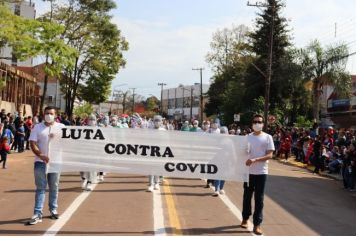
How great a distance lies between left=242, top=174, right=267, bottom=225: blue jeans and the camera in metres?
9.32

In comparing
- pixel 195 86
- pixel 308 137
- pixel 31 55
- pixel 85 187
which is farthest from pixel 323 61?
pixel 195 86

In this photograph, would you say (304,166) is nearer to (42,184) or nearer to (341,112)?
(42,184)

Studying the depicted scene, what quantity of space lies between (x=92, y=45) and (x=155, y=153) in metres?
41.6

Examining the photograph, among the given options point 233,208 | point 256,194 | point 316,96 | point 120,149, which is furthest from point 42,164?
point 316,96

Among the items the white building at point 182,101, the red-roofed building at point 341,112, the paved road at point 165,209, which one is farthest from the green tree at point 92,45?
the white building at point 182,101

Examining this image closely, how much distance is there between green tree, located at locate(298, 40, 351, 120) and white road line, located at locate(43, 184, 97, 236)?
125ft

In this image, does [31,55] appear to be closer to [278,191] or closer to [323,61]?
[278,191]

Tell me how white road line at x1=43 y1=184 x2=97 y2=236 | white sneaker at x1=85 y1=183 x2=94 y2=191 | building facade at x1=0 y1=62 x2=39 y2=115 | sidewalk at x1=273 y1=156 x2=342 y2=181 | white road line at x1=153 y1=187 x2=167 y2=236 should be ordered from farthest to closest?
building facade at x1=0 y1=62 x2=39 y2=115 < sidewalk at x1=273 y1=156 x2=342 y2=181 < white sneaker at x1=85 y1=183 x2=94 y2=191 < white road line at x1=153 y1=187 x2=167 y2=236 < white road line at x1=43 y1=184 x2=97 y2=236

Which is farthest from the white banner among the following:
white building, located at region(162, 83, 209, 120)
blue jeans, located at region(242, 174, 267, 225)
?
white building, located at region(162, 83, 209, 120)

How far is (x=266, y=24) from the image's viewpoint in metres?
56.6

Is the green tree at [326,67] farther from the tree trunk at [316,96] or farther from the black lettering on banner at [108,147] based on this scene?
the black lettering on banner at [108,147]

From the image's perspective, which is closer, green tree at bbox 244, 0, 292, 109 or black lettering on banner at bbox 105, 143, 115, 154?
black lettering on banner at bbox 105, 143, 115, 154

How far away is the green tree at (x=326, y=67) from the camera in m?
47.6

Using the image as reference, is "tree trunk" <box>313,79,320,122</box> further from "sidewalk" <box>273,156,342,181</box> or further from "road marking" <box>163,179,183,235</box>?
"road marking" <box>163,179,183,235</box>
